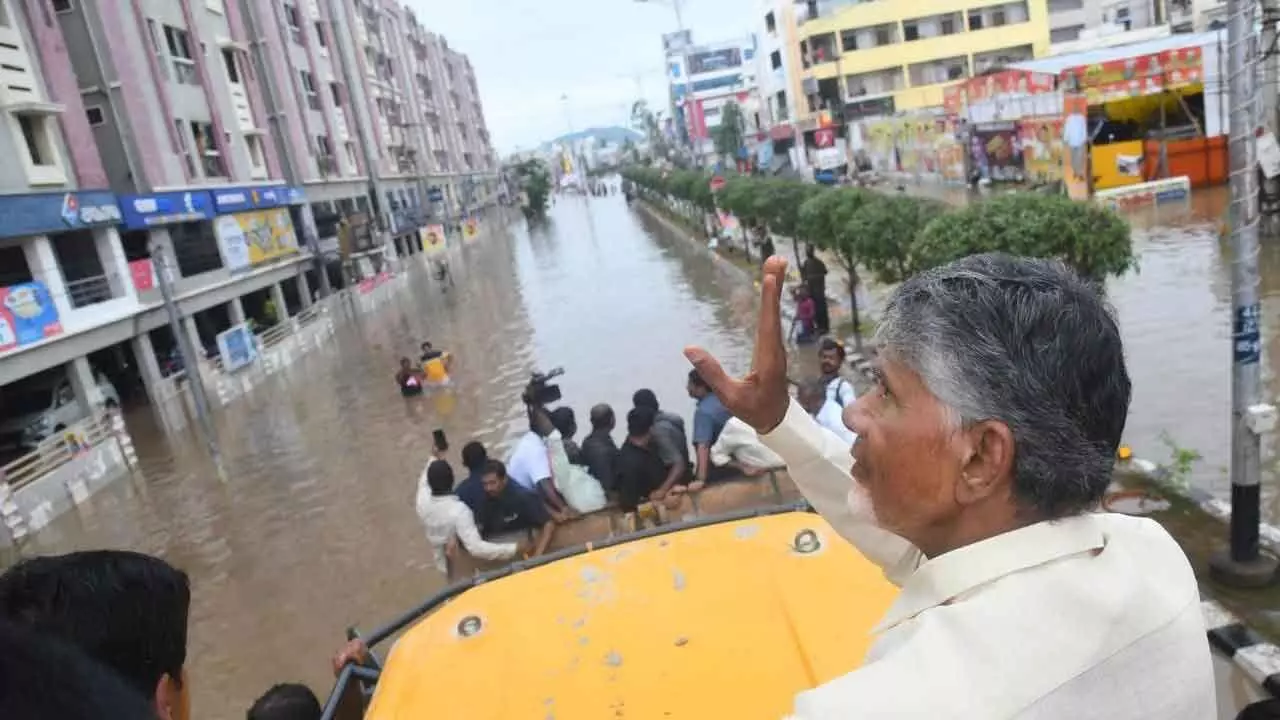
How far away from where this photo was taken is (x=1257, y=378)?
4785mm

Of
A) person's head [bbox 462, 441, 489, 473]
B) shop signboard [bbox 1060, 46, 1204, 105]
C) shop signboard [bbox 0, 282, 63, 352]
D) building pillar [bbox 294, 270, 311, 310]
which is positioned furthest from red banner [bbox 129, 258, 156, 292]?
shop signboard [bbox 1060, 46, 1204, 105]

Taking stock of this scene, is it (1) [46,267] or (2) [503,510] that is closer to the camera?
(2) [503,510]

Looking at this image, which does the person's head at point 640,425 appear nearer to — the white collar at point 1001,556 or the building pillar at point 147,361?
the white collar at point 1001,556

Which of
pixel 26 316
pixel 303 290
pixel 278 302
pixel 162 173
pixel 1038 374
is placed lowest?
pixel 278 302

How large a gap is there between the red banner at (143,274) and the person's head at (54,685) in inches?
762

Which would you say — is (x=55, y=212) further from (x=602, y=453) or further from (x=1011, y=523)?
(x=1011, y=523)

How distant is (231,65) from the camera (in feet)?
83.7

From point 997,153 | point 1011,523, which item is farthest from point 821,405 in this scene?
point 997,153

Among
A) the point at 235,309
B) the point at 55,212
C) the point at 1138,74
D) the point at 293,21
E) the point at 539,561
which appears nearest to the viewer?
the point at 539,561

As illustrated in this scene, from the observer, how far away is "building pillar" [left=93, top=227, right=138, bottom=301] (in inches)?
668

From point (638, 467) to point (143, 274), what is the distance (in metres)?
15.9

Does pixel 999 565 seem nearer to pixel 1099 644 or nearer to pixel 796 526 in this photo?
pixel 1099 644

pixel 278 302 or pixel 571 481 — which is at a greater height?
pixel 278 302

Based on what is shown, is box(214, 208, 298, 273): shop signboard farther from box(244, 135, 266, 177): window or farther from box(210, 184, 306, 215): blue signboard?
box(244, 135, 266, 177): window
